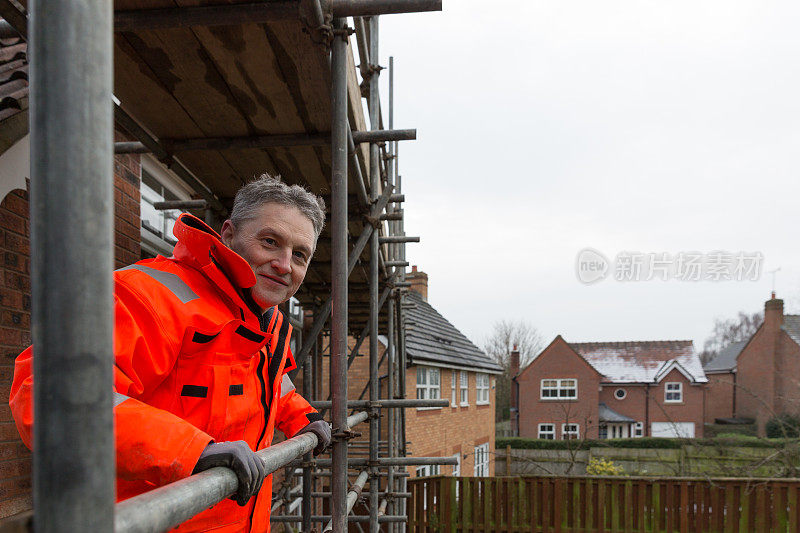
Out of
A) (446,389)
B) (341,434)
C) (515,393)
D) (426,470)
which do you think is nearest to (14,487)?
(341,434)

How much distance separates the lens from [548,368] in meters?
32.9

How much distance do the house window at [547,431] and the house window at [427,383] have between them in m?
17.0

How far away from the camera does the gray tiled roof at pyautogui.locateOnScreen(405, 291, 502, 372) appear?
1684cm

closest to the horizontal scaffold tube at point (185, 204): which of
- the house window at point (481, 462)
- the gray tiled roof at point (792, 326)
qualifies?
the house window at point (481, 462)

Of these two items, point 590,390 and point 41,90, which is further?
point 590,390

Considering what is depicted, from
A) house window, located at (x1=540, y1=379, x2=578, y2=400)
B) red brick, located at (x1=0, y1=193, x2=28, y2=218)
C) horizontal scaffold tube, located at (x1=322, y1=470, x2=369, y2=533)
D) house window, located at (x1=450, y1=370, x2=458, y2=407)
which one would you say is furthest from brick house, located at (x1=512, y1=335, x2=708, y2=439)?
red brick, located at (x1=0, y1=193, x2=28, y2=218)

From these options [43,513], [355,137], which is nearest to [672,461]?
[355,137]

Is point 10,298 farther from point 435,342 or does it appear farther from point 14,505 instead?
point 435,342

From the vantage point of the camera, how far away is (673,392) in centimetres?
3475

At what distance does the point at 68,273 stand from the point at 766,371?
41.0 m

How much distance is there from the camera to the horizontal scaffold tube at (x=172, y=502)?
28.8 inches

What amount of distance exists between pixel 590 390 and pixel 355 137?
3182 centimetres

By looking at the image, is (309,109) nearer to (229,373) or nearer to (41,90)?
(229,373)

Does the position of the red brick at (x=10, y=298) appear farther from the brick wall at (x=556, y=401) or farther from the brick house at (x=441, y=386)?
the brick wall at (x=556, y=401)
